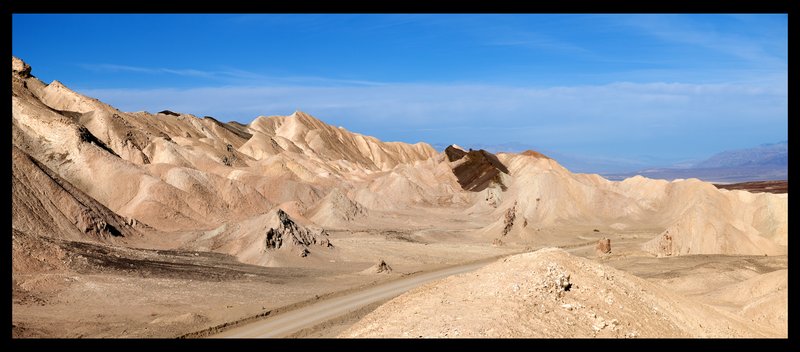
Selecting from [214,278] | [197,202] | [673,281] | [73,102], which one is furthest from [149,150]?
[673,281]

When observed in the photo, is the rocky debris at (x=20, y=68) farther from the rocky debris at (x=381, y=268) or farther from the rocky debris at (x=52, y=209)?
the rocky debris at (x=381, y=268)

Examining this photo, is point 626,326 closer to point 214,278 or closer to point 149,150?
point 214,278

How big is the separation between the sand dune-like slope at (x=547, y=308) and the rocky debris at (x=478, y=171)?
8140 centimetres

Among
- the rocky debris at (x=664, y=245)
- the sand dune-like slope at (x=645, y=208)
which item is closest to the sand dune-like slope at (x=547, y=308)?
the rocky debris at (x=664, y=245)

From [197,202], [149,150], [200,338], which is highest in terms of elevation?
[149,150]

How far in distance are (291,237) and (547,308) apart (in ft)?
119

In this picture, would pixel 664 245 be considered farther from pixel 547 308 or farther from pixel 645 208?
pixel 547 308

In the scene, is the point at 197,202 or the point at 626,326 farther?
the point at 197,202

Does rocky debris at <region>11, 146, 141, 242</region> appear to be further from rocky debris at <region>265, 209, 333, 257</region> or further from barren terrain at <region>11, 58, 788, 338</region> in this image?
rocky debris at <region>265, 209, 333, 257</region>

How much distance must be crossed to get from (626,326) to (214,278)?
28.6 meters

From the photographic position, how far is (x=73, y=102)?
11788 centimetres

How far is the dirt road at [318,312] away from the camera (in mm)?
35500
